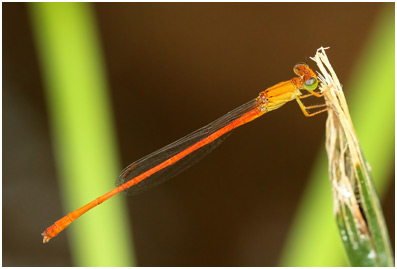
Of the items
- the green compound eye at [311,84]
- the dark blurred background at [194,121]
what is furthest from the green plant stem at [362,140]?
the dark blurred background at [194,121]

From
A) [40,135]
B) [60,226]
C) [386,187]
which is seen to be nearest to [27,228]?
[40,135]

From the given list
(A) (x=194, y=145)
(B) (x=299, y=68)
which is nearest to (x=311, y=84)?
(B) (x=299, y=68)

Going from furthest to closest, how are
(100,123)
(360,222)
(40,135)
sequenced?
Result: (40,135), (100,123), (360,222)

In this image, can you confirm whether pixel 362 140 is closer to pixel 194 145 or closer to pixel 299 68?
pixel 299 68

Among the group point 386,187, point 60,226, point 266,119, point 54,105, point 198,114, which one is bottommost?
point 386,187

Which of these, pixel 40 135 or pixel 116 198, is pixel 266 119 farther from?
pixel 40 135

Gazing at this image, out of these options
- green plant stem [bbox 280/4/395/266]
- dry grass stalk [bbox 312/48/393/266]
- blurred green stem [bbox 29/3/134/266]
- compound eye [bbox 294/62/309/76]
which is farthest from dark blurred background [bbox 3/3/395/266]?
dry grass stalk [bbox 312/48/393/266]

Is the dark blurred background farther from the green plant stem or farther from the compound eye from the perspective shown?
the green plant stem

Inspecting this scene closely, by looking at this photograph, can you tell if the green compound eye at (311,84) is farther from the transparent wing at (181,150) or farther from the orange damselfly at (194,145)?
the transparent wing at (181,150)
